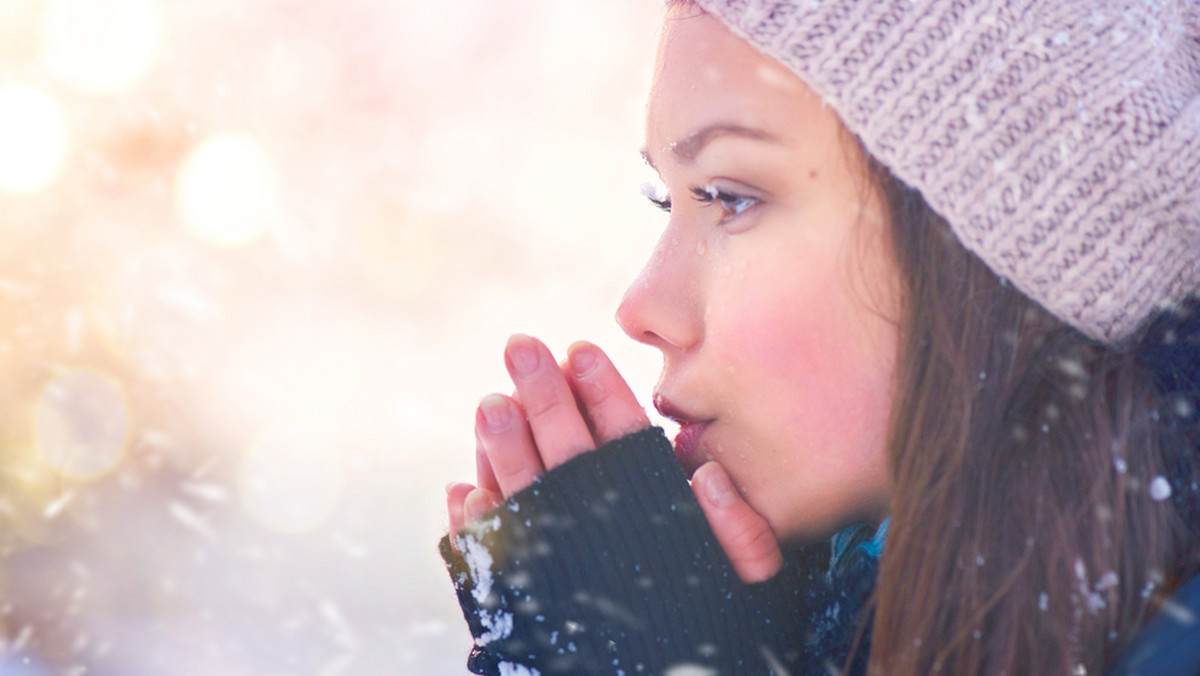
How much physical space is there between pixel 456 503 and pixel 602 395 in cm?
42

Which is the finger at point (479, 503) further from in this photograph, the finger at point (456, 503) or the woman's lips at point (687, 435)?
the woman's lips at point (687, 435)

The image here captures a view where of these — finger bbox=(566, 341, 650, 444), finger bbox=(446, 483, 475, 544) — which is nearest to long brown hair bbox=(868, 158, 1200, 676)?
finger bbox=(566, 341, 650, 444)

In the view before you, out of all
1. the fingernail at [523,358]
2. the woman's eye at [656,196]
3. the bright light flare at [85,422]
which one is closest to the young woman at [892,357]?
the fingernail at [523,358]

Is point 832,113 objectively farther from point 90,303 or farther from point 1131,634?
point 90,303

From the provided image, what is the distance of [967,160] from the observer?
1203 millimetres

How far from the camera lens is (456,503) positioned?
5.15 feet

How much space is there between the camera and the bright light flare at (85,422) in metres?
8.48

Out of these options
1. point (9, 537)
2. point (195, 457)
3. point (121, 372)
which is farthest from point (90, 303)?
point (9, 537)

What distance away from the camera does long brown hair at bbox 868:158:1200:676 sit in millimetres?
1051

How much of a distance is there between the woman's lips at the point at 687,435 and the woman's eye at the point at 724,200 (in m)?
0.37

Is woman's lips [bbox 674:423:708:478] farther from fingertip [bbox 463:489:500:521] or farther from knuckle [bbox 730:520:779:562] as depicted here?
fingertip [bbox 463:489:500:521]

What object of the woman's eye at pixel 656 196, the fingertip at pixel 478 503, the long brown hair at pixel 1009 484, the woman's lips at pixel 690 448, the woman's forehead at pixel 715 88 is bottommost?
the long brown hair at pixel 1009 484

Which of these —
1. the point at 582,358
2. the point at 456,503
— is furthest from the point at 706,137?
the point at 456,503

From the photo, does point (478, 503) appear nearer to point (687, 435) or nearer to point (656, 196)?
point (687, 435)
